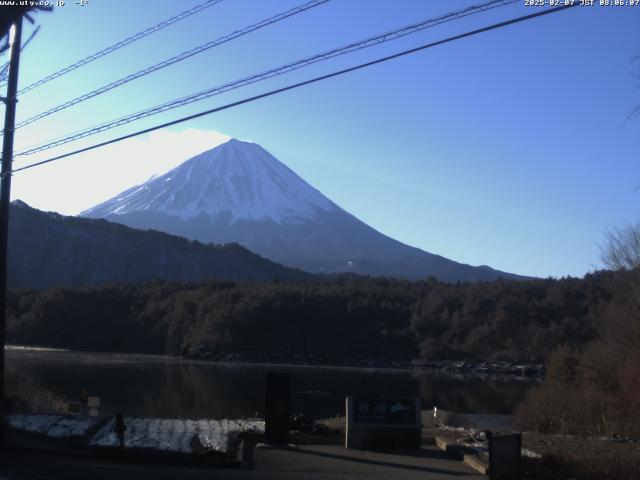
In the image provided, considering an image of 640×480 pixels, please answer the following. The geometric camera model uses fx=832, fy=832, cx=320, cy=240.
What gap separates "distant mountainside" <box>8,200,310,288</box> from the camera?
379 feet

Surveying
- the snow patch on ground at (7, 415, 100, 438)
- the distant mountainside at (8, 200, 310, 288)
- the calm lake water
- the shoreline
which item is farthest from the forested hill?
the snow patch on ground at (7, 415, 100, 438)

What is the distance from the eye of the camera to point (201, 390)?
136 feet

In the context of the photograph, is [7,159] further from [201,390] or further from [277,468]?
[201,390]

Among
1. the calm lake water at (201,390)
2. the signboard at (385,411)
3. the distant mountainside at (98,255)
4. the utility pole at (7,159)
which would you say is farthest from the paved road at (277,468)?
the distant mountainside at (98,255)

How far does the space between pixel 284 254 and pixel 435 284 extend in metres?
74.0

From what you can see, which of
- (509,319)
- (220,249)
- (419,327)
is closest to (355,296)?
(419,327)

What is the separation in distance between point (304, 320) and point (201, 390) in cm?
4904

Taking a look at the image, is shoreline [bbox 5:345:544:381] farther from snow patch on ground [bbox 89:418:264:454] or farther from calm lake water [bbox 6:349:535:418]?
snow patch on ground [bbox 89:418:264:454]

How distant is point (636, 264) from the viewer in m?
32.4

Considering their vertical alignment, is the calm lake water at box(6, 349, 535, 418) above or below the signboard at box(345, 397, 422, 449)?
below

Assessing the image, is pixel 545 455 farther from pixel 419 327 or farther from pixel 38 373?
pixel 419 327

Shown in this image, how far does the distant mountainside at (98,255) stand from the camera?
379 feet

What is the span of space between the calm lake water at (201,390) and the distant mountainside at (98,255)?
5980cm

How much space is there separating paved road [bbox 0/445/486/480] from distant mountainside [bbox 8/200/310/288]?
341 feet
